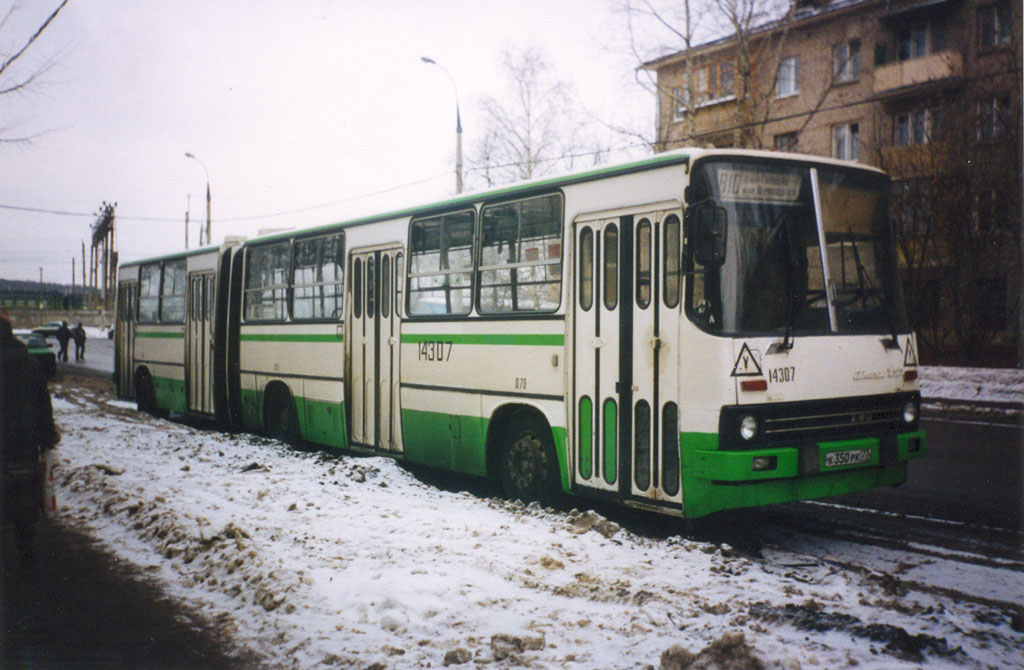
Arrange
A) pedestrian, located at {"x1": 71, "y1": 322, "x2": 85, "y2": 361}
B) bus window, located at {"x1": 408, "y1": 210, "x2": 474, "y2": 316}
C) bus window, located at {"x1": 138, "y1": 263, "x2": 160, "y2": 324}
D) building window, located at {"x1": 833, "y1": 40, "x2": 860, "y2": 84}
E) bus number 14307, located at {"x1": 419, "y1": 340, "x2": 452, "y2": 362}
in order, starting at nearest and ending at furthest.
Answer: bus window, located at {"x1": 408, "y1": 210, "x2": 474, "y2": 316} < bus number 14307, located at {"x1": 419, "y1": 340, "x2": 452, "y2": 362} < bus window, located at {"x1": 138, "y1": 263, "x2": 160, "y2": 324} < building window, located at {"x1": 833, "y1": 40, "x2": 860, "y2": 84} < pedestrian, located at {"x1": 71, "y1": 322, "x2": 85, "y2": 361}

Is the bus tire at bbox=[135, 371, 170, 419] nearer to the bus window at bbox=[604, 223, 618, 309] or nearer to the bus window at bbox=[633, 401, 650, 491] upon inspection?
the bus window at bbox=[604, 223, 618, 309]

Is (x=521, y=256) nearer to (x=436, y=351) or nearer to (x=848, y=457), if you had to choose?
(x=436, y=351)

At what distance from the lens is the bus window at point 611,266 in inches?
289

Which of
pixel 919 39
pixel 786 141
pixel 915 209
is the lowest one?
pixel 915 209

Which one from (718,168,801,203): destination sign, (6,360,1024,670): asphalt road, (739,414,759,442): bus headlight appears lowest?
(6,360,1024,670): asphalt road

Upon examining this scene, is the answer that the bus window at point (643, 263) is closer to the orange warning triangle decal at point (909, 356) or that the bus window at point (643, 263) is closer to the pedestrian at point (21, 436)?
the orange warning triangle decal at point (909, 356)

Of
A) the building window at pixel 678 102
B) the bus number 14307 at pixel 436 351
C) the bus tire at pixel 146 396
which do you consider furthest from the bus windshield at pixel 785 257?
the building window at pixel 678 102

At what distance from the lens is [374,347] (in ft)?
34.2

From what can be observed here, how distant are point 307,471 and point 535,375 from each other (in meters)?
3.16

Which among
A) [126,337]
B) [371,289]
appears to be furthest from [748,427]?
[126,337]

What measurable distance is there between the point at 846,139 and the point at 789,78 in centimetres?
335

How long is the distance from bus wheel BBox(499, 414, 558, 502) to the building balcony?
1949cm

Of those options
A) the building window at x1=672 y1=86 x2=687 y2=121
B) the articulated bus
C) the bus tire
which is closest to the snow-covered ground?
the articulated bus

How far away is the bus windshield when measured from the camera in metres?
6.51
